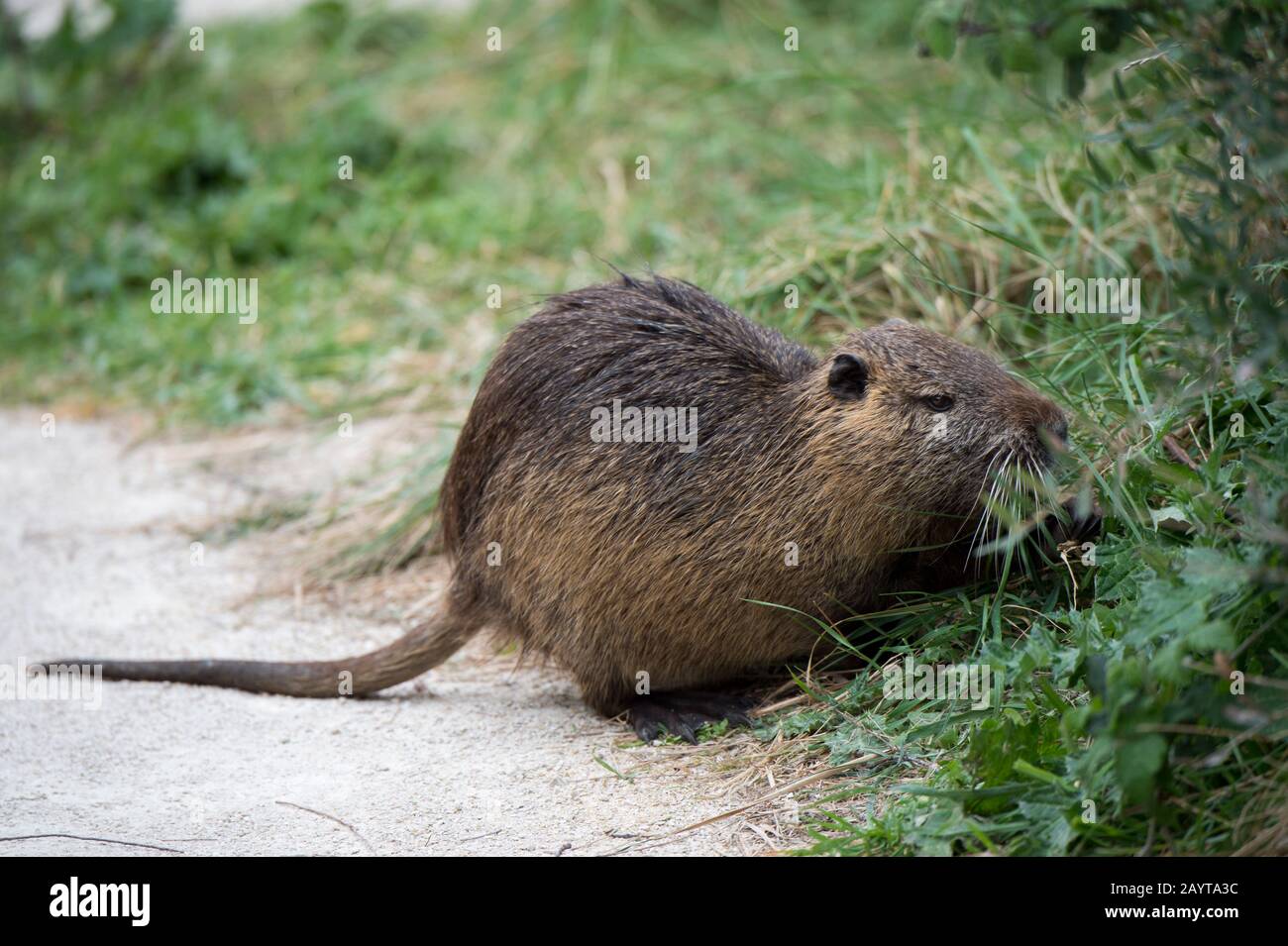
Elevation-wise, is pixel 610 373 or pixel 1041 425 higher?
pixel 610 373

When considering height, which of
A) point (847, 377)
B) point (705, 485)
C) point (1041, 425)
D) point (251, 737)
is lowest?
point (251, 737)

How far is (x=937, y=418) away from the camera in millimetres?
3377

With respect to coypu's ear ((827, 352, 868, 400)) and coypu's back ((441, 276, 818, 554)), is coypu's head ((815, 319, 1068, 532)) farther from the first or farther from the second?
coypu's back ((441, 276, 818, 554))

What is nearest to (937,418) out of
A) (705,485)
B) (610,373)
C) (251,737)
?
(705,485)

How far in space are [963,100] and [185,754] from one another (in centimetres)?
441

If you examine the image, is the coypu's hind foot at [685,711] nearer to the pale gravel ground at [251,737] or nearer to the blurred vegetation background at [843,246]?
the pale gravel ground at [251,737]

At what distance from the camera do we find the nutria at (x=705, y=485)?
340 cm

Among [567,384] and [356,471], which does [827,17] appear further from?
[567,384]

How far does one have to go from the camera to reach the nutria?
11.2 ft

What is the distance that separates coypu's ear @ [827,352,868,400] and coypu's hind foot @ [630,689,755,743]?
82 cm

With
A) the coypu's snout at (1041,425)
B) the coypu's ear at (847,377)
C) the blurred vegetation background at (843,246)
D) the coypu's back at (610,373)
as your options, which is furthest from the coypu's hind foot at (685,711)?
the coypu's snout at (1041,425)

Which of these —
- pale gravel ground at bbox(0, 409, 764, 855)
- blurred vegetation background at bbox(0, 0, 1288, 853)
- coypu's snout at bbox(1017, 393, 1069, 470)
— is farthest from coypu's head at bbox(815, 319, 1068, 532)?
pale gravel ground at bbox(0, 409, 764, 855)

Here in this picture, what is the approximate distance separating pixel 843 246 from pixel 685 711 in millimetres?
1925

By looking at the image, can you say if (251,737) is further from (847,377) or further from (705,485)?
(847,377)
